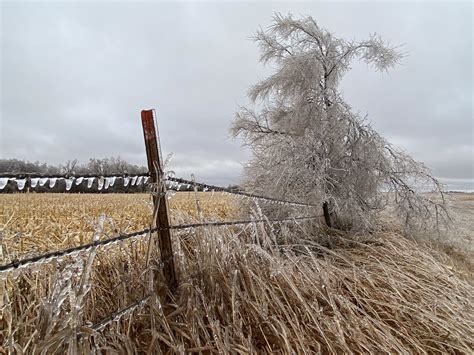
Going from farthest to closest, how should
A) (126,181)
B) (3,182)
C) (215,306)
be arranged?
1. (215,306)
2. (126,181)
3. (3,182)

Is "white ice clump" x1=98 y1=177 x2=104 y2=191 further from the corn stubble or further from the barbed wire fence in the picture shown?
the corn stubble

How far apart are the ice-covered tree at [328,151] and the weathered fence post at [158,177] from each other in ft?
9.78

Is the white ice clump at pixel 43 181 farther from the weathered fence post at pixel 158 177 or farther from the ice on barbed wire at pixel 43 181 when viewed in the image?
the weathered fence post at pixel 158 177

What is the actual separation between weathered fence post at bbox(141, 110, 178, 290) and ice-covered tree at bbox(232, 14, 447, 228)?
9.78 ft

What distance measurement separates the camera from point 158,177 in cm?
203

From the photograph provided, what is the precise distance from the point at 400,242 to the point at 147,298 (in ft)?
12.9

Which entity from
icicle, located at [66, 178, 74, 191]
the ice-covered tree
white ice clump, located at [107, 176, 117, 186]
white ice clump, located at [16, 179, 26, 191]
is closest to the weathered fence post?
white ice clump, located at [107, 176, 117, 186]

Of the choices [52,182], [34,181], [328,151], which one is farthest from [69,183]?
[328,151]

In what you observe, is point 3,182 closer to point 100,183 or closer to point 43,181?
point 43,181

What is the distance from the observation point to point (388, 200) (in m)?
5.75

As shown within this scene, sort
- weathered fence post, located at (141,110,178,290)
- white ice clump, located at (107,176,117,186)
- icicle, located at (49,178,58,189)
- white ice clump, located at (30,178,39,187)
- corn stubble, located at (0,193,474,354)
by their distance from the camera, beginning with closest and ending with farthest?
white ice clump, located at (30,178,39,187) → icicle, located at (49,178,58,189) → corn stubble, located at (0,193,474,354) → white ice clump, located at (107,176,117,186) → weathered fence post, located at (141,110,178,290)

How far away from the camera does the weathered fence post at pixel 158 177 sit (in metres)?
2.05

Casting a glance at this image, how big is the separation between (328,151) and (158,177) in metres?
3.89

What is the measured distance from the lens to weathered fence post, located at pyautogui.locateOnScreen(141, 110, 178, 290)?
2.05m
